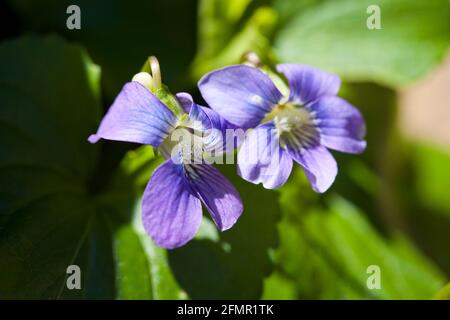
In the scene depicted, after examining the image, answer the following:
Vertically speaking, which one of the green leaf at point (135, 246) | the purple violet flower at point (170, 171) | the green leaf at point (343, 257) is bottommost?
the green leaf at point (343, 257)

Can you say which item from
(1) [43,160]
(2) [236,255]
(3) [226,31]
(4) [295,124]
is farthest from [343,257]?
(1) [43,160]

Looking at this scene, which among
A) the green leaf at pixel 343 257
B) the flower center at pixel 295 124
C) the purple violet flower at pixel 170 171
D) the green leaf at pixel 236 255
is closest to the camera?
the purple violet flower at pixel 170 171

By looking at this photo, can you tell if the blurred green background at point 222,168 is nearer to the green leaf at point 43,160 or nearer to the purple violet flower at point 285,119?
the green leaf at point 43,160

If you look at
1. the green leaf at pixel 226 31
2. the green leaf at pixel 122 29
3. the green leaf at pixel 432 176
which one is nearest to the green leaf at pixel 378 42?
the green leaf at pixel 226 31

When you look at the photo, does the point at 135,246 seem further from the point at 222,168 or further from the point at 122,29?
the point at 122,29

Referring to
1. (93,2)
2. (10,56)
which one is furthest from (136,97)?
(93,2)

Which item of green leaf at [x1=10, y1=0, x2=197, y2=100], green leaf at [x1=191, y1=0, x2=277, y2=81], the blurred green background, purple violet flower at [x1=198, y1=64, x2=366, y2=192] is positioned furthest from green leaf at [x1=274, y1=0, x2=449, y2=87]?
purple violet flower at [x1=198, y1=64, x2=366, y2=192]

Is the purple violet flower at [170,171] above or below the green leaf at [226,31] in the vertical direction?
below

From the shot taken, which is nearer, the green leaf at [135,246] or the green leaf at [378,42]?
the green leaf at [135,246]
